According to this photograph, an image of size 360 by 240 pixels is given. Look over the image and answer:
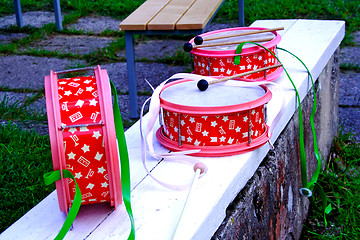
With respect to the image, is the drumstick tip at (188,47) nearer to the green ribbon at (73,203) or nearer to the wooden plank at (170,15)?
the green ribbon at (73,203)

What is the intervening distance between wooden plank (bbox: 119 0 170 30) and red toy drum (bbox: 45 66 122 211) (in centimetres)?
191

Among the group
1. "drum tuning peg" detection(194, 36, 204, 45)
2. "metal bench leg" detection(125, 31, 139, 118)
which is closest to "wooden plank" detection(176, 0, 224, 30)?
"metal bench leg" detection(125, 31, 139, 118)

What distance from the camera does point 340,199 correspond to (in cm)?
266

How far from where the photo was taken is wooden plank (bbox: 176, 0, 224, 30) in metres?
3.09

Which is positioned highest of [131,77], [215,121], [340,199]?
[215,121]

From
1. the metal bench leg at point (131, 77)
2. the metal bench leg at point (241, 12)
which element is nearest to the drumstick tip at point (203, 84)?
the metal bench leg at point (131, 77)

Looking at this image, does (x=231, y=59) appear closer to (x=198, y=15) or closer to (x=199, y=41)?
(x=199, y=41)

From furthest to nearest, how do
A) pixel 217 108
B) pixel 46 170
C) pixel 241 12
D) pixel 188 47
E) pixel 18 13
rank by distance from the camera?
pixel 18 13, pixel 241 12, pixel 46 170, pixel 188 47, pixel 217 108

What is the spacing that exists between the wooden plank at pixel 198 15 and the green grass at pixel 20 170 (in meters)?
1.12

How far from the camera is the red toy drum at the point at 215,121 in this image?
160 centimetres

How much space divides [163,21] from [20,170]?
1310mm

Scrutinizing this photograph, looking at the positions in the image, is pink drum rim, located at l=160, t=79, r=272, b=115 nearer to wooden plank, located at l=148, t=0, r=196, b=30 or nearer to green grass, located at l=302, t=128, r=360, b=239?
green grass, located at l=302, t=128, r=360, b=239

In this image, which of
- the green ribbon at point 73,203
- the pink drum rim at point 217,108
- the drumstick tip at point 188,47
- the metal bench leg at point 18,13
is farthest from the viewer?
the metal bench leg at point 18,13

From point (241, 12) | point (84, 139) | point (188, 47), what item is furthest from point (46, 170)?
point (241, 12)
